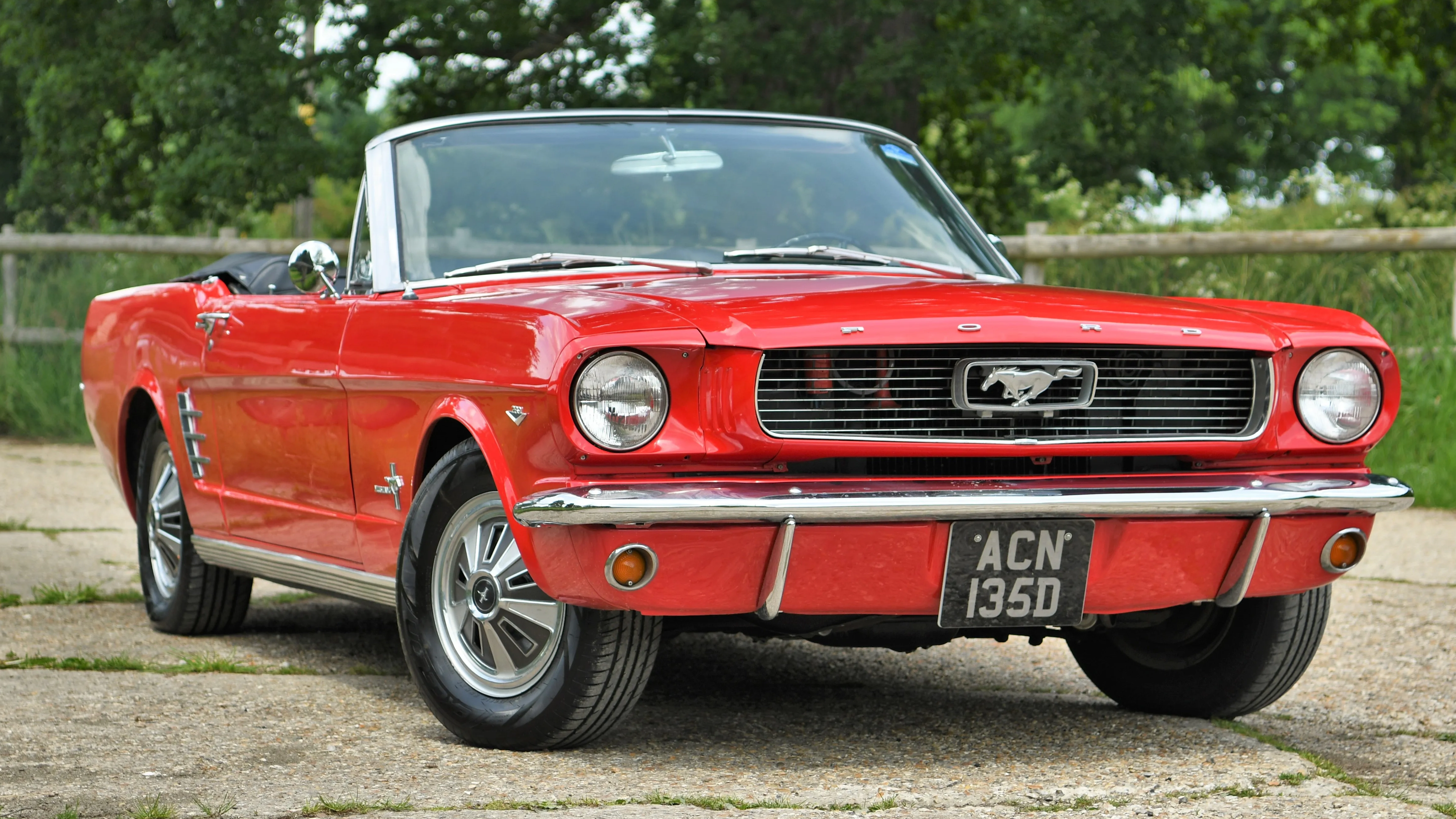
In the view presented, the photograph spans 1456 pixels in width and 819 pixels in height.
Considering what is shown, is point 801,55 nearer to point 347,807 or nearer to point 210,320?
point 210,320

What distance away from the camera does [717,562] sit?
3.51m

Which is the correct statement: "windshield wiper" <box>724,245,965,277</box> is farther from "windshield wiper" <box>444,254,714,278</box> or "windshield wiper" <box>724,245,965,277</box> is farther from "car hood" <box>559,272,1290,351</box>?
"car hood" <box>559,272,1290,351</box>

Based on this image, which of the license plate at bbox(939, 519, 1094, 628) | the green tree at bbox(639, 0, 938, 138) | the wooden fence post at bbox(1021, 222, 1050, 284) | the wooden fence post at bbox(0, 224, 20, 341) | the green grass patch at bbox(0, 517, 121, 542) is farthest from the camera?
the green tree at bbox(639, 0, 938, 138)

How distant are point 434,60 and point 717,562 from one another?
1381 centimetres

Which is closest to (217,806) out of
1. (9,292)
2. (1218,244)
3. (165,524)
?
(165,524)

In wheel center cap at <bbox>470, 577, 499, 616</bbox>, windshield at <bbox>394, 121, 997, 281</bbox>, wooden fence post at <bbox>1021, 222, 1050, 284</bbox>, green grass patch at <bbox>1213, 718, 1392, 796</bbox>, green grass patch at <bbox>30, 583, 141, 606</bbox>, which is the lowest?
green grass patch at <bbox>30, 583, 141, 606</bbox>

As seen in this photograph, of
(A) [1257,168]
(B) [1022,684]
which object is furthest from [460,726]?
(A) [1257,168]

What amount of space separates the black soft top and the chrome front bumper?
2558mm

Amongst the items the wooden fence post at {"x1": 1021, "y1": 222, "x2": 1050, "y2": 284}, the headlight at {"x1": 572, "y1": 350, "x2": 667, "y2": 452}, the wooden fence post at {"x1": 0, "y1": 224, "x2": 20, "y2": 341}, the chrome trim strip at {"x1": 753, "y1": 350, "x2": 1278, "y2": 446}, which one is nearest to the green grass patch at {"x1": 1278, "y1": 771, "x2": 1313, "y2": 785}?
the chrome trim strip at {"x1": 753, "y1": 350, "x2": 1278, "y2": 446}

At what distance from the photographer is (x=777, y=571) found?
3.52 m

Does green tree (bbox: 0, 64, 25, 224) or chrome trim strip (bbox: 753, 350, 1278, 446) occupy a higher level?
green tree (bbox: 0, 64, 25, 224)

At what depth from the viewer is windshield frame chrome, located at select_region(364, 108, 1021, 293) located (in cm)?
471

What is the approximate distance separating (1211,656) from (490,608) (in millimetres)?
1823

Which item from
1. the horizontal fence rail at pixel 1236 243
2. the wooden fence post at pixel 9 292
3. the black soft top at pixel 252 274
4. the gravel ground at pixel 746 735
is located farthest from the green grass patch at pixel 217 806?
the wooden fence post at pixel 9 292
